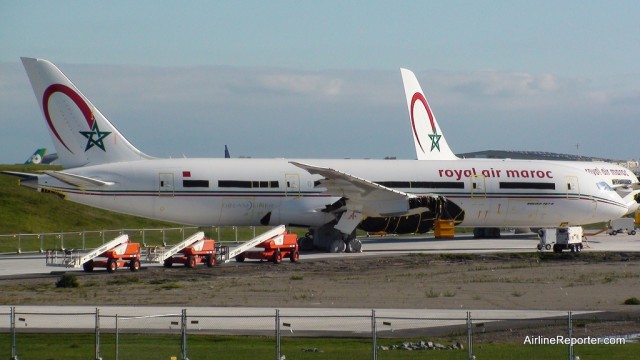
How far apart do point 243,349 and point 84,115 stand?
2602 centimetres

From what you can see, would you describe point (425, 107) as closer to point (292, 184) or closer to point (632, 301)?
point (292, 184)

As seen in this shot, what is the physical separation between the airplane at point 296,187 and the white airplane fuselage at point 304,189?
0.05 metres

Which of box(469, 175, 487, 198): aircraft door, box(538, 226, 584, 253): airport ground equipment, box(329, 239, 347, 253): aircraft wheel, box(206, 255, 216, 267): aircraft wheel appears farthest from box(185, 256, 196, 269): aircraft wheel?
box(538, 226, 584, 253): airport ground equipment

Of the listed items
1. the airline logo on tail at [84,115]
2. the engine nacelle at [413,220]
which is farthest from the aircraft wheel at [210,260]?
the engine nacelle at [413,220]

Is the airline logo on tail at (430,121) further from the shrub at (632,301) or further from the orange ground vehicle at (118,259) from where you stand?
the shrub at (632,301)

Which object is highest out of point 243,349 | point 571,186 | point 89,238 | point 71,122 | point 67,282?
point 71,122

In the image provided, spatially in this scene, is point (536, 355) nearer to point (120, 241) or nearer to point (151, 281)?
point (151, 281)

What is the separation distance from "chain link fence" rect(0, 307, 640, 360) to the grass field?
0.02m

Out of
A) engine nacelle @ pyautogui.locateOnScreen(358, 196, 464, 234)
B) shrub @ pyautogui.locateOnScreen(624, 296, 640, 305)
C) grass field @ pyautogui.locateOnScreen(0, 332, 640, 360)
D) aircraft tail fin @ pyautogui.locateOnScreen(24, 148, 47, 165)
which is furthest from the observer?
aircraft tail fin @ pyautogui.locateOnScreen(24, 148, 47, 165)

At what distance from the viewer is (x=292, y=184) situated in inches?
1855

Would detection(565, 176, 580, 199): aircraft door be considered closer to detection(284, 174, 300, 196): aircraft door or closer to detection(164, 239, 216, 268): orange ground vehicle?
detection(284, 174, 300, 196): aircraft door

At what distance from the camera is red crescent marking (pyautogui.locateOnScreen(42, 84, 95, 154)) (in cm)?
4372

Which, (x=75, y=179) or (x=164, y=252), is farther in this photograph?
(x=75, y=179)

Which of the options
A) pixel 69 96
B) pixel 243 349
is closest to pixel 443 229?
pixel 69 96
